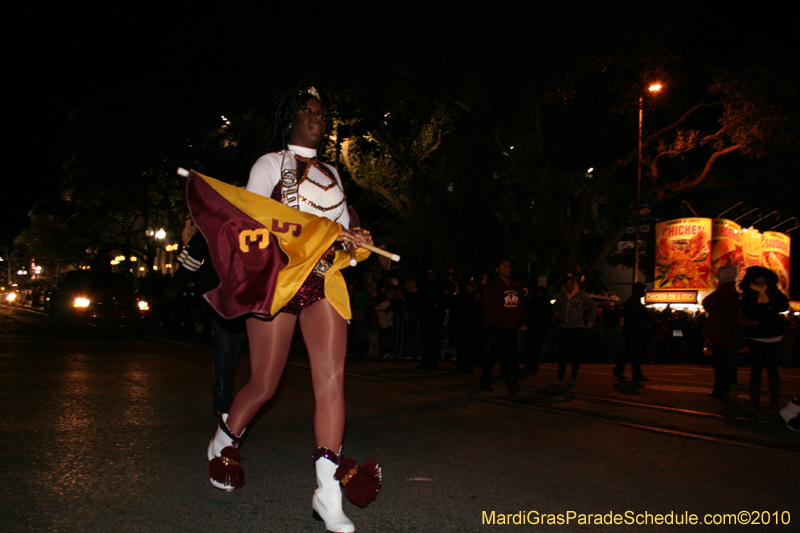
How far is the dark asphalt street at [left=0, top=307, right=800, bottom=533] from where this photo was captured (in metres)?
3.55

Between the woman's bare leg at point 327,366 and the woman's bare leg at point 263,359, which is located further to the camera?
the woman's bare leg at point 263,359

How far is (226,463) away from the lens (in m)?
3.68

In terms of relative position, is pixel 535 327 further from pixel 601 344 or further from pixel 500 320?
pixel 601 344

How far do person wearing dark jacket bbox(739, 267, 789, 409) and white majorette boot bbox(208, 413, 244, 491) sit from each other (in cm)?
647

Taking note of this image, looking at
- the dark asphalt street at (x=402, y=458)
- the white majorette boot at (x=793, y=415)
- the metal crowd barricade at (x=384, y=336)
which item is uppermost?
the metal crowd barricade at (x=384, y=336)

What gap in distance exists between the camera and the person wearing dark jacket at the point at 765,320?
8.04 metres

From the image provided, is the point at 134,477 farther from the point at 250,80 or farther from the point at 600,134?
the point at 600,134

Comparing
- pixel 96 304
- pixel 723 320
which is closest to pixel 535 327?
pixel 723 320

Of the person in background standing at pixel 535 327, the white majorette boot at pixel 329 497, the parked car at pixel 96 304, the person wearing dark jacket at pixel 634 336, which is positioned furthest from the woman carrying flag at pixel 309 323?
the parked car at pixel 96 304

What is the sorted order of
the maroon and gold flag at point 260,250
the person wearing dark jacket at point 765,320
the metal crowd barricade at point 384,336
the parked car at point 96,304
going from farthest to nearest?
the parked car at point 96,304 < the metal crowd barricade at point 384,336 < the person wearing dark jacket at point 765,320 < the maroon and gold flag at point 260,250

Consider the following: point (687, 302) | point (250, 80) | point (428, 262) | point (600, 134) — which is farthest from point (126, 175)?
point (687, 302)

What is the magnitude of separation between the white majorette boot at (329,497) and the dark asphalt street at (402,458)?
6.5 inches

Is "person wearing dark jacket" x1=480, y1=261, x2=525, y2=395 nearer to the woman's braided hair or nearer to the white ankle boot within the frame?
the woman's braided hair

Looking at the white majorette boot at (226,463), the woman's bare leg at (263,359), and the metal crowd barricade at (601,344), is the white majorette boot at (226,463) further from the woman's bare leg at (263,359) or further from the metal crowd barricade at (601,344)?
the metal crowd barricade at (601,344)
